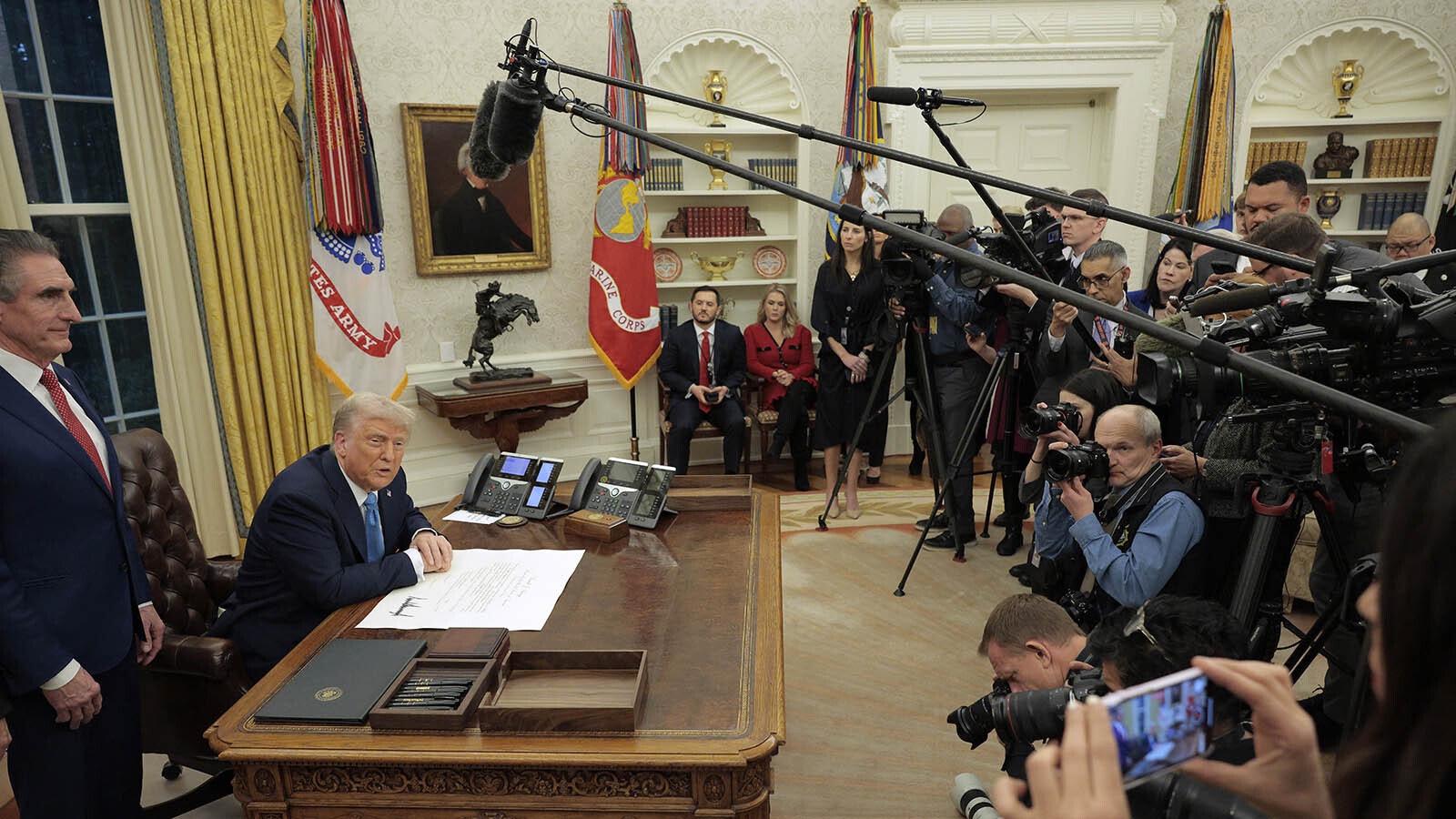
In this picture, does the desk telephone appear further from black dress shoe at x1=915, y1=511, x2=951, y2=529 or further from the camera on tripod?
black dress shoe at x1=915, y1=511, x2=951, y2=529

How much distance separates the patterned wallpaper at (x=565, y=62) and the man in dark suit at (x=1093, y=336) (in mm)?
2553

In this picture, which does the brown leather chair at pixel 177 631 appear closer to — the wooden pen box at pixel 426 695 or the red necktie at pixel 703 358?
the wooden pen box at pixel 426 695

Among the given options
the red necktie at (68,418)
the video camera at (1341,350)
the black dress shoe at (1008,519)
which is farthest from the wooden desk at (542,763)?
the black dress shoe at (1008,519)

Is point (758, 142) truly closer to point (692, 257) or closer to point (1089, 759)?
point (692, 257)

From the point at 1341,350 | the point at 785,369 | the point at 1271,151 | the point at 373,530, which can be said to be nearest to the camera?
the point at 1341,350

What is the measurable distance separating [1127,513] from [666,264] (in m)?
3.90

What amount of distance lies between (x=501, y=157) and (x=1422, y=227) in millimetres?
4251

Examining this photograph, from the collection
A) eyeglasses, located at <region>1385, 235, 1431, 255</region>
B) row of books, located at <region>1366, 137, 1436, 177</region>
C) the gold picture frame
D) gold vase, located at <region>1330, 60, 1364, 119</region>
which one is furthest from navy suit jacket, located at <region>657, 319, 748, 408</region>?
row of books, located at <region>1366, 137, 1436, 177</region>

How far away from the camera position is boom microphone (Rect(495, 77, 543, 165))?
141cm

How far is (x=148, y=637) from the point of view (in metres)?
2.05

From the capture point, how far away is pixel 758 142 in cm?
569

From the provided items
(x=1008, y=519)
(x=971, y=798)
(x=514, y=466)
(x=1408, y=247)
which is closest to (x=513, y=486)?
(x=514, y=466)

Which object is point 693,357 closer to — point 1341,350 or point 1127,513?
point 1127,513

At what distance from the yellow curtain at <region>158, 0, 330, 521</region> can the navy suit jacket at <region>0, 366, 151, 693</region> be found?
243 cm
